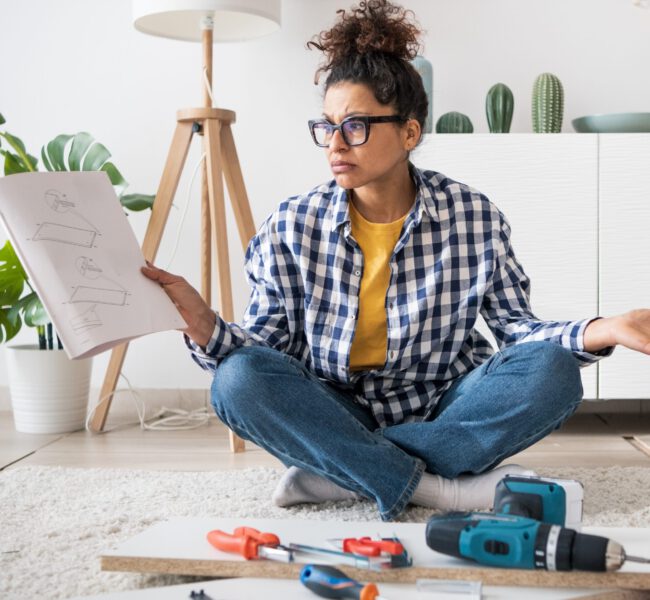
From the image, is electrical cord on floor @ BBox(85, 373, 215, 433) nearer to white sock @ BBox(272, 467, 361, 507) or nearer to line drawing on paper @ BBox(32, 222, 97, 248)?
white sock @ BBox(272, 467, 361, 507)

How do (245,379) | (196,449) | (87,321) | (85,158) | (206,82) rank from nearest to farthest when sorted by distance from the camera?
1. (87,321)
2. (245,379)
3. (196,449)
4. (206,82)
5. (85,158)

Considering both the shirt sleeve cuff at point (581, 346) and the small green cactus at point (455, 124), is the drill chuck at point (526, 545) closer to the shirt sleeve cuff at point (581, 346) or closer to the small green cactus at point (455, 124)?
the shirt sleeve cuff at point (581, 346)

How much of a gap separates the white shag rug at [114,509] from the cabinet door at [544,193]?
2.27 ft

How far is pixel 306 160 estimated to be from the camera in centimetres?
304

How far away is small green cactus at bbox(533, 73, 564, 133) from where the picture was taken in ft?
9.11

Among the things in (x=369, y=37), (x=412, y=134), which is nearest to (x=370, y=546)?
(x=412, y=134)

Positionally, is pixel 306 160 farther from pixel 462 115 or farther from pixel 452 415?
pixel 452 415

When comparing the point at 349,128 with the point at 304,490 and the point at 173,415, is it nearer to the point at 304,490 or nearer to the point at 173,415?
the point at 304,490

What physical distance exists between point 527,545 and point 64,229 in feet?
2.72

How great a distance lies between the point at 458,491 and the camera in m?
1.74

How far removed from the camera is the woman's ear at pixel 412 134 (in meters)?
1.83

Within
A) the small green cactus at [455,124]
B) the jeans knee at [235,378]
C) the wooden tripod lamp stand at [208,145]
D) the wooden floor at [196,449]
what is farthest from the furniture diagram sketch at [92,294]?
the small green cactus at [455,124]

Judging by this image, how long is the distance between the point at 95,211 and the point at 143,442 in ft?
3.97

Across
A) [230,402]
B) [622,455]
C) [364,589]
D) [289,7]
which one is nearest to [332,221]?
[230,402]
